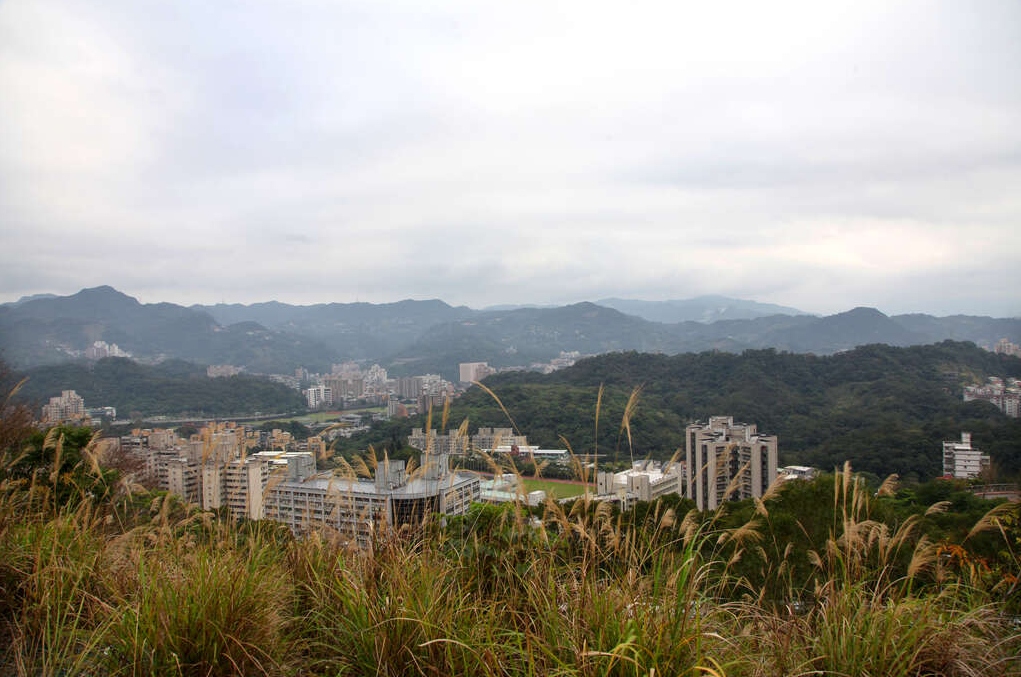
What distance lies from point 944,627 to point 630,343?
265 feet

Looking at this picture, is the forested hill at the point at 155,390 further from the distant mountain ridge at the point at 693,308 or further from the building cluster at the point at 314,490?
the distant mountain ridge at the point at 693,308

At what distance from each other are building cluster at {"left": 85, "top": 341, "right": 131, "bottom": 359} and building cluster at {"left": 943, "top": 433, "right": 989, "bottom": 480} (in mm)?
63811

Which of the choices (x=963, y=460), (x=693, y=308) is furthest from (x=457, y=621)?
(x=693, y=308)

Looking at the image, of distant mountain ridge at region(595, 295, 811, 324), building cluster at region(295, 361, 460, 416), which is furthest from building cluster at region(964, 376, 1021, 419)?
distant mountain ridge at region(595, 295, 811, 324)

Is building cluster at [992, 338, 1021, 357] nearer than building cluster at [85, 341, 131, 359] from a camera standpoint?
Yes

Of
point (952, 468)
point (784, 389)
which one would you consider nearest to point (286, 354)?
point (784, 389)

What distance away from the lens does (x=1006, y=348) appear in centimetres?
3069

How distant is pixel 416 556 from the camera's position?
1828 millimetres

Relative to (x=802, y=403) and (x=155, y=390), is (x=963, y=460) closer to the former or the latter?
(x=802, y=403)

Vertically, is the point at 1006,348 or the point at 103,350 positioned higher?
the point at 1006,348

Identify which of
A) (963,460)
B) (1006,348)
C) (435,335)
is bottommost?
(963,460)

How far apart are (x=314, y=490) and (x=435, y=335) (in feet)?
319

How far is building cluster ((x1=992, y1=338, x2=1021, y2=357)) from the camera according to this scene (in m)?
27.9

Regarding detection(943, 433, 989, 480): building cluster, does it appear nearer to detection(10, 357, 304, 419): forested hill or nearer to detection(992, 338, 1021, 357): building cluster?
detection(992, 338, 1021, 357): building cluster
